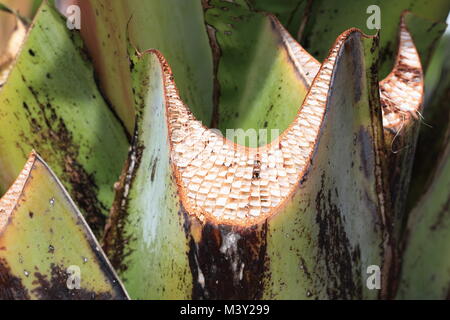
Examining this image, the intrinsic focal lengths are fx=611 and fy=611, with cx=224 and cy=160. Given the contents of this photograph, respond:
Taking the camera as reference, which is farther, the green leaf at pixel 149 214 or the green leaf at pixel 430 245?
the green leaf at pixel 430 245

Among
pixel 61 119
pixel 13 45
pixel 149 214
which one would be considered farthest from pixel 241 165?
pixel 13 45

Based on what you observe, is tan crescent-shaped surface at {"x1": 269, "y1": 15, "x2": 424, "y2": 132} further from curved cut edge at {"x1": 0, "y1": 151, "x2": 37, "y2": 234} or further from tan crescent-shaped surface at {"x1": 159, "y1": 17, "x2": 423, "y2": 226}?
curved cut edge at {"x1": 0, "y1": 151, "x2": 37, "y2": 234}

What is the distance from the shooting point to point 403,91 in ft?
1.86

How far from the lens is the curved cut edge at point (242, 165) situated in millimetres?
443

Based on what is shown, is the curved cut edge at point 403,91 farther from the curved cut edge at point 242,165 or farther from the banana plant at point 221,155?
the curved cut edge at point 242,165

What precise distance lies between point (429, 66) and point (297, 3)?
17 cm

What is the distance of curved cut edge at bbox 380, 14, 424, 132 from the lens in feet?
1.77

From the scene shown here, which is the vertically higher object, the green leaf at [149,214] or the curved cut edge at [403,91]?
the curved cut edge at [403,91]

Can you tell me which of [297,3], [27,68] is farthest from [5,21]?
[297,3]

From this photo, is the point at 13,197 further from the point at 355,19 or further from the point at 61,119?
the point at 355,19

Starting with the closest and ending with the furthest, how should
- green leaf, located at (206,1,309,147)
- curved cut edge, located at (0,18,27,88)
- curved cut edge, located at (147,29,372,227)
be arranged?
curved cut edge, located at (147,29,372,227), green leaf, located at (206,1,309,147), curved cut edge, located at (0,18,27,88)

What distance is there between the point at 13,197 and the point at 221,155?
0.17 meters

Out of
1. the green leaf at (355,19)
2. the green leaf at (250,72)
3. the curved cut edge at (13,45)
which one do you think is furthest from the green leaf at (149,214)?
the curved cut edge at (13,45)

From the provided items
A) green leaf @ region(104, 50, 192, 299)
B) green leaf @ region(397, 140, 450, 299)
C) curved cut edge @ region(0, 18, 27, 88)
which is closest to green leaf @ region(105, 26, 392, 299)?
green leaf @ region(104, 50, 192, 299)
